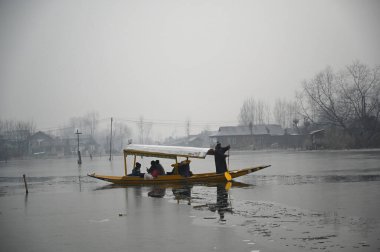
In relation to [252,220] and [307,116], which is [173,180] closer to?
[252,220]

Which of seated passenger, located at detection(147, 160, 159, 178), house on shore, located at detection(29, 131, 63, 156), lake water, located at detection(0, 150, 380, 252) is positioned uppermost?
house on shore, located at detection(29, 131, 63, 156)

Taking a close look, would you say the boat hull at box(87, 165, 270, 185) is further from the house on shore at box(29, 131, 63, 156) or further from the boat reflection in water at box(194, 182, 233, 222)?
the house on shore at box(29, 131, 63, 156)

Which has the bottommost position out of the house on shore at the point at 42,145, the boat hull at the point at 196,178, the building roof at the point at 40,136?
the boat hull at the point at 196,178

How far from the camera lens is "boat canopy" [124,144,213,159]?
2264cm

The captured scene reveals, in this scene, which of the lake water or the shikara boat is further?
the shikara boat

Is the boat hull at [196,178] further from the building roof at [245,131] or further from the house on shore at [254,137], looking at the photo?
the building roof at [245,131]

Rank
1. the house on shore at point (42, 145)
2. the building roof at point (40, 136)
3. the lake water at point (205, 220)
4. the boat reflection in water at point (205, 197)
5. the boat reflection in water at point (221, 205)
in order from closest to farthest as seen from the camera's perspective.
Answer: the lake water at point (205, 220), the boat reflection in water at point (221, 205), the boat reflection in water at point (205, 197), the building roof at point (40, 136), the house on shore at point (42, 145)

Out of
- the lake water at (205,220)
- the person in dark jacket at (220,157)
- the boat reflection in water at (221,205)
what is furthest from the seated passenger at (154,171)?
the boat reflection in water at (221,205)

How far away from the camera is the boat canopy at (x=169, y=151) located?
22.6 m

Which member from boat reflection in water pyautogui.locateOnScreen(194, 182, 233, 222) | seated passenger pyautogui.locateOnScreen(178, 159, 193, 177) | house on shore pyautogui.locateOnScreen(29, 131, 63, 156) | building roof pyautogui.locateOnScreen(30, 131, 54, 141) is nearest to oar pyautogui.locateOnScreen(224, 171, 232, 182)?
seated passenger pyautogui.locateOnScreen(178, 159, 193, 177)

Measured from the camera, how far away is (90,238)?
35.2 ft

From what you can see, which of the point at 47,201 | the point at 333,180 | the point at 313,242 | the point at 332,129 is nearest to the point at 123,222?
the point at 313,242

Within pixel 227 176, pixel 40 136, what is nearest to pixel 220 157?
pixel 227 176

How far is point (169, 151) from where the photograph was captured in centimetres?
2355
